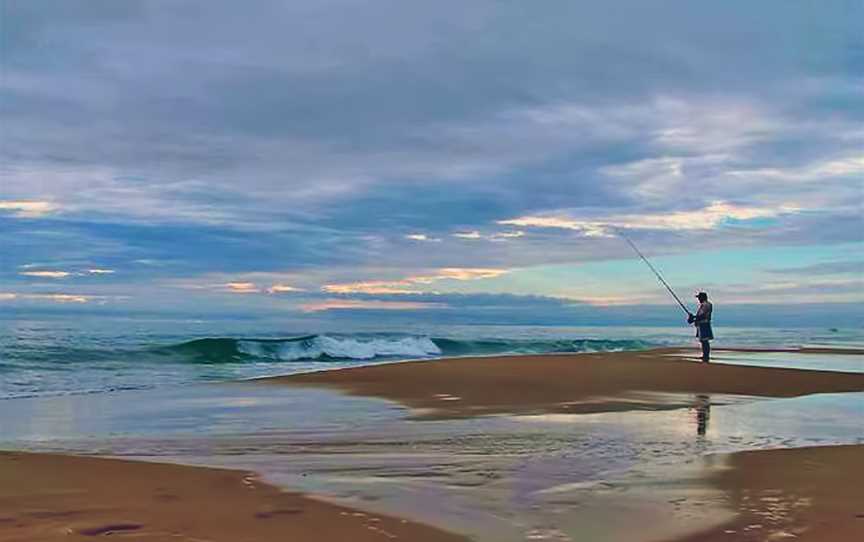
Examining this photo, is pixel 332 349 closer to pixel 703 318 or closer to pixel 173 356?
pixel 173 356

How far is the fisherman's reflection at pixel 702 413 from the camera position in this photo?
9.17m

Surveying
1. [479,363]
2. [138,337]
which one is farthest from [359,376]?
[138,337]

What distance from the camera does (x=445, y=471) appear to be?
261 inches

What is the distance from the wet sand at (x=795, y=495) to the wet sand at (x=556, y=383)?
401 centimetres

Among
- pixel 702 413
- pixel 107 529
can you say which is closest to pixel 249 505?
pixel 107 529

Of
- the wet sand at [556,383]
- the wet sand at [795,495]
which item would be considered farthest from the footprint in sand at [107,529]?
the wet sand at [556,383]

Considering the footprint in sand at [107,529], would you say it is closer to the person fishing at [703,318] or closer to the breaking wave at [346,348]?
the person fishing at [703,318]

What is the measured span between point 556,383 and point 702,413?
4644mm

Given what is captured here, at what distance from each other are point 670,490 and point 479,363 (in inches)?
589

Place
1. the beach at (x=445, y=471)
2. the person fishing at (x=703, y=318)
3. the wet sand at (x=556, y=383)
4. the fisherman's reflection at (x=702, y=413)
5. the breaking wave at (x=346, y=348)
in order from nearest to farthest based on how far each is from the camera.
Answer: the beach at (x=445, y=471), the fisherman's reflection at (x=702, y=413), the wet sand at (x=556, y=383), the person fishing at (x=703, y=318), the breaking wave at (x=346, y=348)

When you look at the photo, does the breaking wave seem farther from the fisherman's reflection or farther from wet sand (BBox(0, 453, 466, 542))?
wet sand (BBox(0, 453, 466, 542))

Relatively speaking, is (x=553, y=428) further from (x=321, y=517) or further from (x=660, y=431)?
(x=321, y=517)

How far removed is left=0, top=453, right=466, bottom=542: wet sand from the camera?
15.5 ft

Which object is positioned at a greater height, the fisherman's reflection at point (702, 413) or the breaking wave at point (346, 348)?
the fisherman's reflection at point (702, 413)
